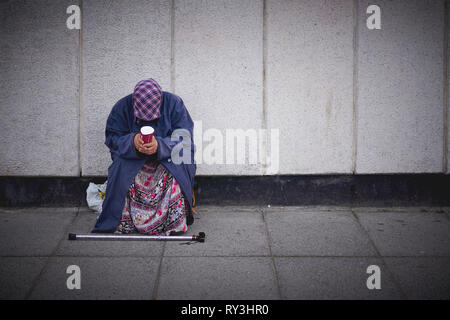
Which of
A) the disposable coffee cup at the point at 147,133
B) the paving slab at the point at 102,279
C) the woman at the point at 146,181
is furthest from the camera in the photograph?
the woman at the point at 146,181

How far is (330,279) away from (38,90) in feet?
11.1

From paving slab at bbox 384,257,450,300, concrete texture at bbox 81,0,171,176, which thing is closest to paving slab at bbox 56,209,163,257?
concrete texture at bbox 81,0,171,176

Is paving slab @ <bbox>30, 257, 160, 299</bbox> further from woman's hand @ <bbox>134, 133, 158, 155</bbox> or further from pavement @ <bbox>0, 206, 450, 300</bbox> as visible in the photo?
woman's hand @ <bbox>134, 133, 158, 155</bbox>

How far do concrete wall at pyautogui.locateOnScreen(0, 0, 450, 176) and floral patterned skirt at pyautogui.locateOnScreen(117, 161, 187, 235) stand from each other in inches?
30.4

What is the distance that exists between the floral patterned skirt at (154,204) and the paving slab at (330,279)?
1.03m

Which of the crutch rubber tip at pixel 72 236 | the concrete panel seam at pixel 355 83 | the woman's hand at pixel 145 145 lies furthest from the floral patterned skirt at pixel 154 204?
the concrete panel seam at pixel 355 83

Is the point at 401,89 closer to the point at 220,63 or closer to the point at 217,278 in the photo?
the point at 220,63

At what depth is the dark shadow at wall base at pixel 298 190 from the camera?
4.63m

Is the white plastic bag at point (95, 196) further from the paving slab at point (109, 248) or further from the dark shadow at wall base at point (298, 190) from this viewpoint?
the paving slab at point (109, 248)

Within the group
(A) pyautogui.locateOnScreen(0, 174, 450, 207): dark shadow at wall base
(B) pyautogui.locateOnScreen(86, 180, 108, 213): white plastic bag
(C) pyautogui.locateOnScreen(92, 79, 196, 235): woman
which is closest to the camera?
(C) pyautogui.locateOnScreen(92, 79, 196, 235): woman

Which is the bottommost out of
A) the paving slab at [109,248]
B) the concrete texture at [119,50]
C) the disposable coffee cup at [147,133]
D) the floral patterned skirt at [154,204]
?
the paving slab at [109,248]

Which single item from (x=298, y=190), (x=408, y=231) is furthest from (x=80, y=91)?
(x=408, y=231)

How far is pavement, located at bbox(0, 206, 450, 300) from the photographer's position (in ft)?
9.79

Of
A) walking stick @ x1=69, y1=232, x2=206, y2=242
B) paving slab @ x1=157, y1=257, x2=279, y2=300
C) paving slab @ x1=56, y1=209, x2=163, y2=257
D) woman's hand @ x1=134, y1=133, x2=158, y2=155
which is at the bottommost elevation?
paving slab @ x1=157, y1=257, x2=279, y2=300
